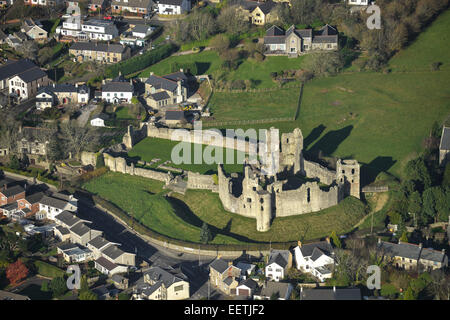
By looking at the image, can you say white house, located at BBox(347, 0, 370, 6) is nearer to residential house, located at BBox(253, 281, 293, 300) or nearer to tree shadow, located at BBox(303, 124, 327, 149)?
tree shadow, located at BBox(303, 124, 327, 149)

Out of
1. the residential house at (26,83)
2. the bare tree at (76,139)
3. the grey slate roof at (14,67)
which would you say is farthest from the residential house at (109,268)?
the grey slate roof at (14,67)

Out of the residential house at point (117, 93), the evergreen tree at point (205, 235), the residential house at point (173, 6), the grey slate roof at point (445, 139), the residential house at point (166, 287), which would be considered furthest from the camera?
the residential house at point (173, 6)

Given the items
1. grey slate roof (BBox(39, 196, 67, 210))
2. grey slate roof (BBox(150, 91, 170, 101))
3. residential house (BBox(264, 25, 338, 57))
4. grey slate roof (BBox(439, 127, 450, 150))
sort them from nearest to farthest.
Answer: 1. grey slate roof (BBox(39, 196, 67, 210))
2. grey slate roof (BBox(439, 127, 450, 150))
3. grey slate roof (BBox(150, 91, 170, 101))
4. residential house (BBox(264, 25, 338, 57))

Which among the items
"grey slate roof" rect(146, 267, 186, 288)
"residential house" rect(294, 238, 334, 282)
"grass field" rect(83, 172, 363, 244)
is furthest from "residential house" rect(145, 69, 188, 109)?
"residential house" rect(294, 238, 334, 282)

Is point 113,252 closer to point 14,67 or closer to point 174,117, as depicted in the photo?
point 174,117

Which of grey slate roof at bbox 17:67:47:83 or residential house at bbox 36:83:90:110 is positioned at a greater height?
grey slate roof at bbox 17:67:47:83

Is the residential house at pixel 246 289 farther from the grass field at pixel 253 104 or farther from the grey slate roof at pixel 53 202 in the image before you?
the grass field at pixel 253 104
